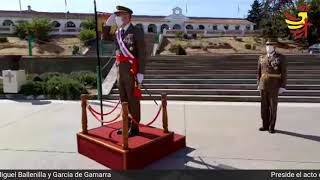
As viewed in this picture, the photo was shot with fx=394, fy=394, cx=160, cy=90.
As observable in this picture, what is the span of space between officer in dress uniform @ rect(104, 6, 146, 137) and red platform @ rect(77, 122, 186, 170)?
1.14 feet

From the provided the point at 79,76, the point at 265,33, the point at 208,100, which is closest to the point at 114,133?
the point at 208,100

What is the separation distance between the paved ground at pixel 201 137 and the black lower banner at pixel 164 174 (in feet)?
0.77

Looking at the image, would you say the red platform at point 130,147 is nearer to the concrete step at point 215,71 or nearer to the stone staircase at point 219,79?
the stone staircase at point 219,79

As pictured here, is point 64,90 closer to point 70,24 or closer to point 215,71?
point 215,71

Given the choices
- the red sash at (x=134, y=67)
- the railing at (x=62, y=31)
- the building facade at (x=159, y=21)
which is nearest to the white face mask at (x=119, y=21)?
the red sash at (x=134, y=67)

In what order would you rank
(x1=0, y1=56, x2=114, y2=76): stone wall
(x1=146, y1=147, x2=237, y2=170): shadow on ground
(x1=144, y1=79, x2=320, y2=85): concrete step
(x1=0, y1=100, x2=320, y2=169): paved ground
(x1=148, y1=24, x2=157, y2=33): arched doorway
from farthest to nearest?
1. (x1=148, y1=24, x2=157, y2=33): arched doorway
2. (x1=0, y1=56, x2=114, y2=76): stone wall
3. (x1=144, y1=79, x2=320, y2=85): concrete step
4. (x1=0, y1=100, x2=320, y2=169): paved ground
5. (x1=146, y1=147, x2=237, y2=170): shadow on ground

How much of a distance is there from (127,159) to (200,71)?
29.8ft

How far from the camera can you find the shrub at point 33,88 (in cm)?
1169

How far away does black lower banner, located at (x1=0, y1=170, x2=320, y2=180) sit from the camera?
15.5 feet

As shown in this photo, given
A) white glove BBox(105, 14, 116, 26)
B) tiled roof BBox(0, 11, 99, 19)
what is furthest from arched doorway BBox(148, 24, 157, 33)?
white glove BBox(105, 14, 116, 26)

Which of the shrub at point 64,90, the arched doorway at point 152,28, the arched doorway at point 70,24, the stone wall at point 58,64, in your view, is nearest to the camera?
the shrub at point 64,90

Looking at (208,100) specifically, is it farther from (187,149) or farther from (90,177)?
(90,177)

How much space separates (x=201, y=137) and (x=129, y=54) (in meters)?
2.07

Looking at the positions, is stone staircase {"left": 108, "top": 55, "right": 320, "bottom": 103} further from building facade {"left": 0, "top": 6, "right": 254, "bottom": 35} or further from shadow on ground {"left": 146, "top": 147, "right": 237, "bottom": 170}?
building facade {"left": 0, "top": 6, "right": 254, "bottom": 35}
